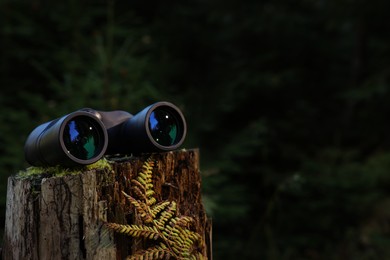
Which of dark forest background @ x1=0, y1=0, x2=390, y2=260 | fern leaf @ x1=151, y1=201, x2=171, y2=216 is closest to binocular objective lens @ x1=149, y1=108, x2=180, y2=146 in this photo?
fern leaf @ x1=151, y1=201, x2=171, y2=216

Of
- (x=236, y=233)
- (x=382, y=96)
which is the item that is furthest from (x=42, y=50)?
(x=382, y=96)

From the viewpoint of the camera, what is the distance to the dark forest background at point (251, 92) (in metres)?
6.40

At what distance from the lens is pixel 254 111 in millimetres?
9578

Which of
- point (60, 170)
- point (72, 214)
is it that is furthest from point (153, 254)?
point (60, 170)

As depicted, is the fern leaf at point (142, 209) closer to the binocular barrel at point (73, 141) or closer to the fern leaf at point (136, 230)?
the fern leaf at point (136, 230)

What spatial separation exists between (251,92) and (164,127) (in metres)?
6.95

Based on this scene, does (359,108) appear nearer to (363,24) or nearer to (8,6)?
(363,24)

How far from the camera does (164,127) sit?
237 centimetres

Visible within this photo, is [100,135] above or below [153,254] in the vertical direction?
above

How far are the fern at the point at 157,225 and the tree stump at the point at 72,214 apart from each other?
3 cm

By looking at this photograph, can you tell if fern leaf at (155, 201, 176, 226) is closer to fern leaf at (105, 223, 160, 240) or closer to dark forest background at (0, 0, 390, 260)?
fern leaf at (105, 223, 160, 240)

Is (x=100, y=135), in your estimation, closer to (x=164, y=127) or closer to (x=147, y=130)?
(x=147, y=130)

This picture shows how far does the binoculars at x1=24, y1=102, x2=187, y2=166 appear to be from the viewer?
2004 millimetres

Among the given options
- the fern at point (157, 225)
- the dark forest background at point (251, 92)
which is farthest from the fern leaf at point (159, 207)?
the dark forest background at point (251, 92)
